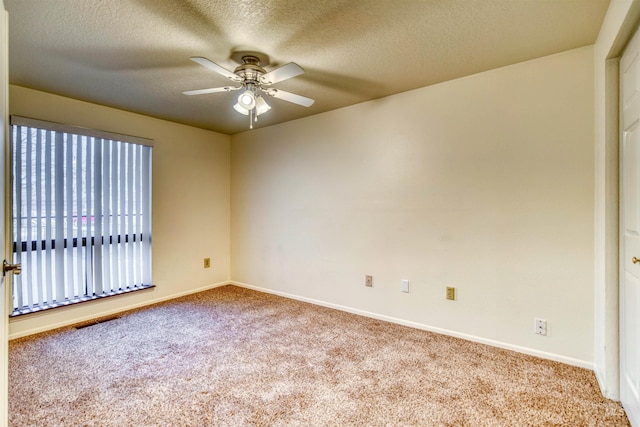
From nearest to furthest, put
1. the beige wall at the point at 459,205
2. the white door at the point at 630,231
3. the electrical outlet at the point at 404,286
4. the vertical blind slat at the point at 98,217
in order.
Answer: the white door at the point at 630,231 → the beige wall at the point at 459,205 → the electrical outlet at the point at 404,286 → the vertical blind slat at the point at 98,217

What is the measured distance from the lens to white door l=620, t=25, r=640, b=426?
61.5 inches

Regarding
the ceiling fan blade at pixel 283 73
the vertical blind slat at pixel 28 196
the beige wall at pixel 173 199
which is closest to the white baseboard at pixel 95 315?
the beige wall at pixel 173 199

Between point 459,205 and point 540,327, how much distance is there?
1.09 metres

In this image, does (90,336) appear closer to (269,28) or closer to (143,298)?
(143,298)

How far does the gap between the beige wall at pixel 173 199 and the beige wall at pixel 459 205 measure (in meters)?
1.03

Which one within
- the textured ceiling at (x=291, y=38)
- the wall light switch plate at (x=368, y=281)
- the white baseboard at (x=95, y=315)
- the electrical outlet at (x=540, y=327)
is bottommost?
the white baseboard at (x=95, y=315)

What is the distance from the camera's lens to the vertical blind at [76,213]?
9.23ft

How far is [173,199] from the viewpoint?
3932 mm

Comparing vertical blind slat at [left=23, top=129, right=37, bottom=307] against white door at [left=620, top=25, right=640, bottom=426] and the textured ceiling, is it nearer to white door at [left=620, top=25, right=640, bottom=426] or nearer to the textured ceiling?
the textured ceiling

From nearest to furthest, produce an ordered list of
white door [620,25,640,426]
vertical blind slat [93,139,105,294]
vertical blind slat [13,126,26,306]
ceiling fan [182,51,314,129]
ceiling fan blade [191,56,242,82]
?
white door [620,25,640,426]
ceiling fan blade [191,56,242,82]
ceiling fan [182,51,314,129]
vertical blind slat [13,126,26,306]
vertical blind slat [93,139,105,294]

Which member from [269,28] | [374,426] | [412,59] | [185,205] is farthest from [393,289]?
[185,205]

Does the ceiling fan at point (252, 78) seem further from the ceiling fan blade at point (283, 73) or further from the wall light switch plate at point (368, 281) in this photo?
the wall light switch plate at point (368, 281)

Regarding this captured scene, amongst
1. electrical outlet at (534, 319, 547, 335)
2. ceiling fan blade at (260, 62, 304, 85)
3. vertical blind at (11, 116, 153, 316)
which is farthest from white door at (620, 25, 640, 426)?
vertical blind at (11, 116, 153, 316)

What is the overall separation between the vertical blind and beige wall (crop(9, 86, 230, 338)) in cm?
11
